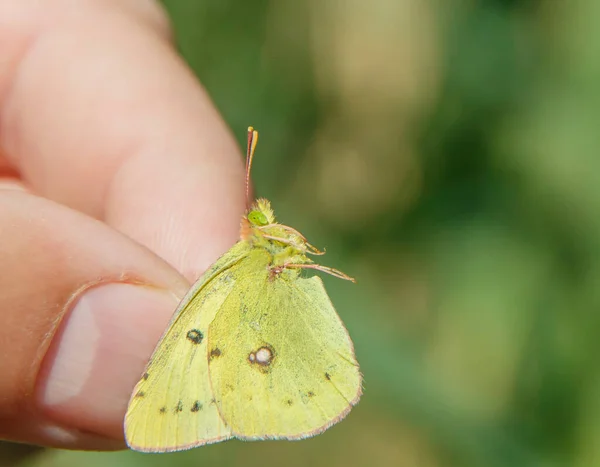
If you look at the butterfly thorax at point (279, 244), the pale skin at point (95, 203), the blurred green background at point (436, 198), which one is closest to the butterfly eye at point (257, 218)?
the butterfly thorax at point (279, 244)

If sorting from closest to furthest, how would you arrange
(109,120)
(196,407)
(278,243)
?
(196,407), (278,243), (109,120)

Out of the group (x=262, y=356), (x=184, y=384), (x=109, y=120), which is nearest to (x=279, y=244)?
(x=262, y=356)

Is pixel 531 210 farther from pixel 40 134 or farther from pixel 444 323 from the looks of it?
pixel 40 134

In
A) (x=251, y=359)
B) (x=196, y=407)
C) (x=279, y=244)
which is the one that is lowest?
(x=196, y=407)

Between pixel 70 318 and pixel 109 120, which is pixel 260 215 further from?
pixel 109 120

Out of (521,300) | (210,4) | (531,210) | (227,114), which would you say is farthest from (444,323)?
(210,4)

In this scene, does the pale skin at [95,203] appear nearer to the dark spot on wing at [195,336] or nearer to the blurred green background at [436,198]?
the dark spot on wing at [195,336]

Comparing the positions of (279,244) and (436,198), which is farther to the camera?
(436,198)
